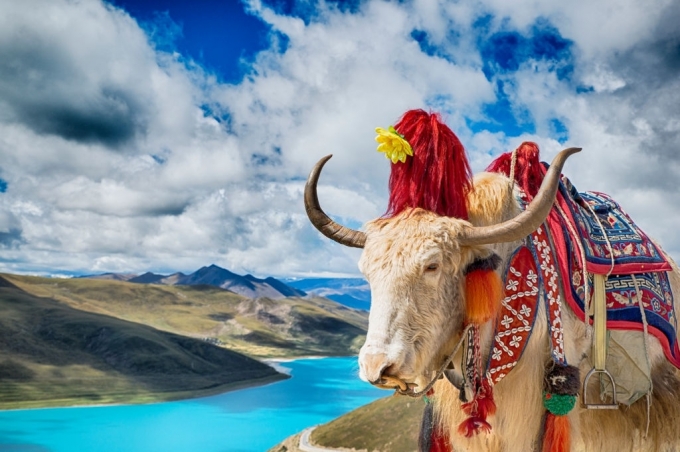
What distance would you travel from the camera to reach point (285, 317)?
150 m

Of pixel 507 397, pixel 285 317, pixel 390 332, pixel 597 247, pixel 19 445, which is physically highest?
pixel 285 317

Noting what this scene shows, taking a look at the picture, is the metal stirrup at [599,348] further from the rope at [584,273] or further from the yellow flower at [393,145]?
the yellow flower at [393,145]

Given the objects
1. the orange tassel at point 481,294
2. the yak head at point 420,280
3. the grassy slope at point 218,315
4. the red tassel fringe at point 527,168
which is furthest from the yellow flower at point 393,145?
the grassy slope at point 218,315

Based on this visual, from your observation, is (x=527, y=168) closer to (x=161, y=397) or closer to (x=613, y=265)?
(x=613, y=265)

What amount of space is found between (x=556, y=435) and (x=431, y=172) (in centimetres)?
136

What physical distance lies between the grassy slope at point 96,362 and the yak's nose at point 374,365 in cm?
7915

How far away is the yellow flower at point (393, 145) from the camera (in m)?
2.68

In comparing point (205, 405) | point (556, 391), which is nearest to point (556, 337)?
point (556, 391)

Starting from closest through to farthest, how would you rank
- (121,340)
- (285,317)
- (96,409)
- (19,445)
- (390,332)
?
(390,332)
(19,445)
(96,409)
(121,340)
(285,317)

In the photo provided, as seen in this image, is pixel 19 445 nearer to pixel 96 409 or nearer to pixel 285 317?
pixel 96 409

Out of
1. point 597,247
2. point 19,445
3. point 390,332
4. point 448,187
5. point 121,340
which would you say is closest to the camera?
point 390,332

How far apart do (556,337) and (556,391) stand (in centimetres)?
25

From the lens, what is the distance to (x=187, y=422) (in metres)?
63.2

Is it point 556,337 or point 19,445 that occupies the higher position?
point 556,337
